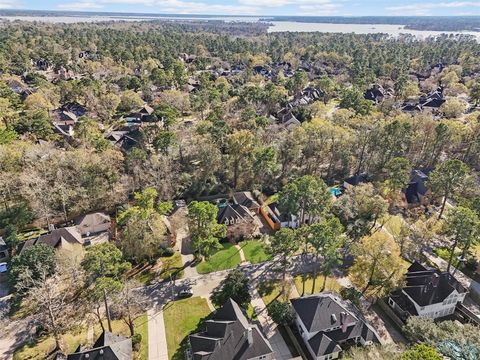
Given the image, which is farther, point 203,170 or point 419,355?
point 203,170

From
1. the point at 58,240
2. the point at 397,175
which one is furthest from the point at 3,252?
the point at 397,175

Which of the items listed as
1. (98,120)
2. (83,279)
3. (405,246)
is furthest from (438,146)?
(98,120)

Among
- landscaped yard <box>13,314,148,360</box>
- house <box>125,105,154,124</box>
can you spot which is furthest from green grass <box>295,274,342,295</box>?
house <box>125,105,154,124</box>

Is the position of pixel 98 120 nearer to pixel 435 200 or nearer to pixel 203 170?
pixel 203 170

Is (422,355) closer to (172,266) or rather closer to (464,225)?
(464,225)

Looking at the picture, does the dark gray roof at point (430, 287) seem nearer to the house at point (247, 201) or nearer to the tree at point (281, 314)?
the tree at point (281, 314)

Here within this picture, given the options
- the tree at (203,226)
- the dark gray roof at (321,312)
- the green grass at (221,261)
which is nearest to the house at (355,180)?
the green grass at (221,261)
